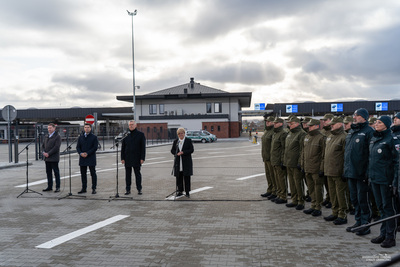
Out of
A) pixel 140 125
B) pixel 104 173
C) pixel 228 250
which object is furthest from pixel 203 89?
pixel 228 250

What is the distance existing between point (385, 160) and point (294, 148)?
232cm

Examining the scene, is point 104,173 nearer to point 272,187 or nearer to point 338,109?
point 272,187

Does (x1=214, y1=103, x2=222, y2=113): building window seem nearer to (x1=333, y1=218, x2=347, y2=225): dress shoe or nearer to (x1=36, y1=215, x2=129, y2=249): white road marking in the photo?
(x1=36, y1=215, x2=129, y2=249): white road marking

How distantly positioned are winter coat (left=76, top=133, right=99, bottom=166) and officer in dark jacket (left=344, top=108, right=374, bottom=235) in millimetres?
6592

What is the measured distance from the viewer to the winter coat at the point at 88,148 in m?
9.29

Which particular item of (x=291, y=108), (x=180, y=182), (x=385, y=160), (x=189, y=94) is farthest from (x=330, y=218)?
(x=291, y=108)

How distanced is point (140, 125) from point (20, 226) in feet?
166

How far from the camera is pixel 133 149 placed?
30.2ft

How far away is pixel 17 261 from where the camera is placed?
458 centimetres

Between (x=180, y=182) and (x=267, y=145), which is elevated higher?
(x=267, y=145)

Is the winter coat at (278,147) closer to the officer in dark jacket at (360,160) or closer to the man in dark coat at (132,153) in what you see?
the officer in dark jacket at (360,160)

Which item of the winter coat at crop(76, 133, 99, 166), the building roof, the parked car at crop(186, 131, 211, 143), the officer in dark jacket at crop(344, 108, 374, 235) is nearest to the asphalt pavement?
the officer in dark jacket at crop(344, 108, 374, 235)

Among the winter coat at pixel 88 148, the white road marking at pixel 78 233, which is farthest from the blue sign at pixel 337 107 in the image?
the white road marking at pixel 78 233

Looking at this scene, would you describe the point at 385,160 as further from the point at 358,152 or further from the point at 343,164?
the point at 343,164
